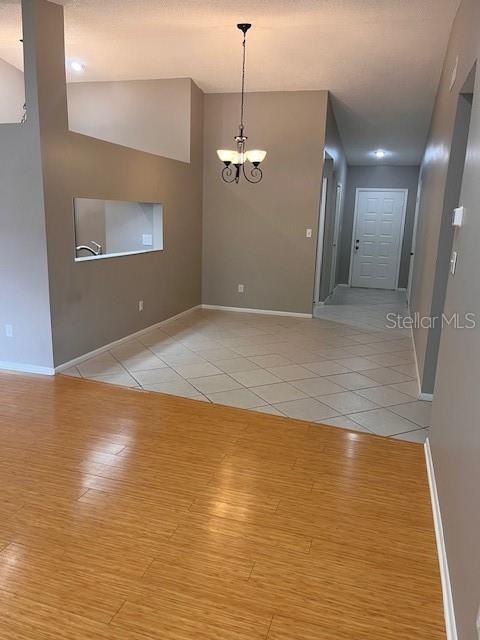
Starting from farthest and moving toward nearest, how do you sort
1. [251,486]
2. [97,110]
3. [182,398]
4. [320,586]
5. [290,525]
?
1. [97,110]
2. [182,398]
3. [251,486]
4. [290,525]
5. [320,586]

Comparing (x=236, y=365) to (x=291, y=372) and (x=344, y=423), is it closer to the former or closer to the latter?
(x=291, y=372)

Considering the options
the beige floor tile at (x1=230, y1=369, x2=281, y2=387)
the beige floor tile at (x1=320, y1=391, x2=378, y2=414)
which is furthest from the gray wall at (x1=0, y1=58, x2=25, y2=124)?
the beige floor tile at (x1=320, y1=391, x2=378, y2=414)

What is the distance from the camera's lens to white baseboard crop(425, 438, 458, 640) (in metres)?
1.53

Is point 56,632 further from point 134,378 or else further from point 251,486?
point 134,378

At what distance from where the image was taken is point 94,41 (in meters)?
4.63

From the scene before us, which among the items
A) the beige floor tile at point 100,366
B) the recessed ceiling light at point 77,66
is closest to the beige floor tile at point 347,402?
the beige floor tile at point 100,366

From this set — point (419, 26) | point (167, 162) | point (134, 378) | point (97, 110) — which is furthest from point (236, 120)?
point (134, 378)

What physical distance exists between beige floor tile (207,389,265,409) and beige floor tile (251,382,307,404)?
7 cm

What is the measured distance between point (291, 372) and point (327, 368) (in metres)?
0.39

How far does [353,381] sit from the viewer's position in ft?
12.8

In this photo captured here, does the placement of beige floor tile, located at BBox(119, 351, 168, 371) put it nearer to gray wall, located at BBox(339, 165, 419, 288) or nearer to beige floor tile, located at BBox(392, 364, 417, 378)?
beige floor tile, located at BBox(392, 364, 417, 378)

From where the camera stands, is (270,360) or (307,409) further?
(270,360)

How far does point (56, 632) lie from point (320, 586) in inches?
37.1

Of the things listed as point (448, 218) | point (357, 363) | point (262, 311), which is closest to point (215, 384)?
point (357, 363)
